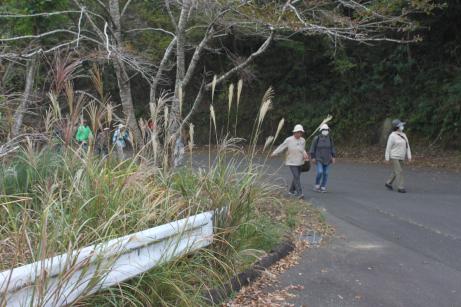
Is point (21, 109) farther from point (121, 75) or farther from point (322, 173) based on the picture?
point (322, 173)

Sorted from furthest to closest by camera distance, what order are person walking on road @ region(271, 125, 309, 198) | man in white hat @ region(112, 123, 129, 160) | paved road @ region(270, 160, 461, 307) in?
person walking on road @ region(271, 125, 309, 198) → man in white hat @ region(112, 123, 129, 160) → paved road @ region(270, 160, 461, 307)

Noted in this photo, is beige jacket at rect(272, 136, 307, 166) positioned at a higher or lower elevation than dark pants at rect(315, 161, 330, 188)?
higher

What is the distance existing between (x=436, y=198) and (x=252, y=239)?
688 cm

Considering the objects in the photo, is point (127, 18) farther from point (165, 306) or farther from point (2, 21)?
point (165, 306)

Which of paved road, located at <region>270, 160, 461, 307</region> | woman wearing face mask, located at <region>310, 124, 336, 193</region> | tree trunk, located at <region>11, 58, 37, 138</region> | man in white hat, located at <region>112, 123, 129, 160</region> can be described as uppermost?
tree trunk, located at <region>11, 58, 37, 138</region>

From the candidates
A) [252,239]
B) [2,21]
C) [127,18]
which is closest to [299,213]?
[252,239]

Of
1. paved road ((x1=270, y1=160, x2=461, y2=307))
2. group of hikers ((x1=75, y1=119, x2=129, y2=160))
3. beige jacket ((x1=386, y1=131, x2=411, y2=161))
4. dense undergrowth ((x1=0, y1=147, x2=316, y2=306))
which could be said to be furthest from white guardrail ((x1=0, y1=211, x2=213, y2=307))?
beige jacket ((x1=386, y1=131, x2=411, y2=161))

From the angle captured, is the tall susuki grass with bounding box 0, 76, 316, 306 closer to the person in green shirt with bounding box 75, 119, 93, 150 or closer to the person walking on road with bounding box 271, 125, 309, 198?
the person in green shirt with bounding box 75, 119, 93, 150

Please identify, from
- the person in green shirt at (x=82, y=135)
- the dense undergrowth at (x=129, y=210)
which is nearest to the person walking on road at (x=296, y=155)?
the dense undergrowth at (x=129, y=210)

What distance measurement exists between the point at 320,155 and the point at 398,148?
6.57 feet

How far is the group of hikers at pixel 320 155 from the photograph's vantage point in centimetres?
1159

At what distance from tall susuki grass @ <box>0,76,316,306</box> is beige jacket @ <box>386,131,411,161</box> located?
6.97 metres

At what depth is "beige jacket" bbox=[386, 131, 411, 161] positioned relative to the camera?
1303 cm

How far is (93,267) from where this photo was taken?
12.0ft
